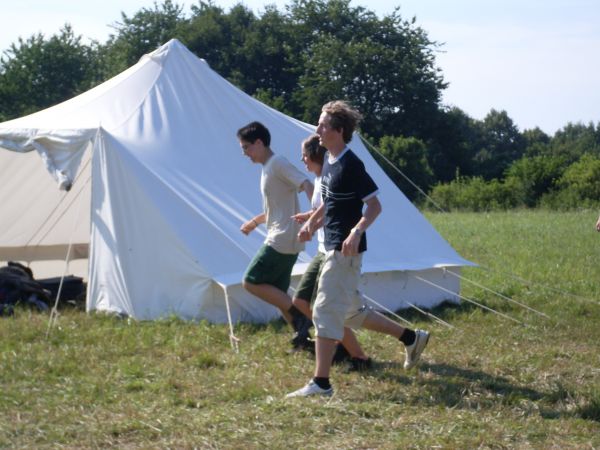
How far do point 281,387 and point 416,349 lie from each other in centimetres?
93

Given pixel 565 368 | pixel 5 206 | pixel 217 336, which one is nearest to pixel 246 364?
pixel 217 336

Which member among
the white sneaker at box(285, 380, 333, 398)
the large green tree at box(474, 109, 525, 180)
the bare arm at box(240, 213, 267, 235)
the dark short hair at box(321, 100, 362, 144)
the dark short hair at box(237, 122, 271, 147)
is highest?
the large green tree at box(474, 109, 525, 180)

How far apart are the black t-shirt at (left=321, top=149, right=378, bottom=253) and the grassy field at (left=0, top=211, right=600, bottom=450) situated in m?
0.87

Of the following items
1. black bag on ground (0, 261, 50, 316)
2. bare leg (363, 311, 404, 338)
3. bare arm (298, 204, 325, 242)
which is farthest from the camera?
black bag on ground (0, 261, 50, 316)

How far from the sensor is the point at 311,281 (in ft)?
19.2

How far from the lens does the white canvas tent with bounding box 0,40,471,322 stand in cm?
748

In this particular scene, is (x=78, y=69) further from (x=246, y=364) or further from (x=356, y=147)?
(x=246, y=364)

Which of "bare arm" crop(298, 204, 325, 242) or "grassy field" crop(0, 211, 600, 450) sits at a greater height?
A: "bare arm" crop(298, 204, 325, 242)

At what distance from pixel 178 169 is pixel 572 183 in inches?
912

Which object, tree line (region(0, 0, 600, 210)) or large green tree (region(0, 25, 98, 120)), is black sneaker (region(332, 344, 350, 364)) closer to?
tree line (region(0, 0, 600, 210))

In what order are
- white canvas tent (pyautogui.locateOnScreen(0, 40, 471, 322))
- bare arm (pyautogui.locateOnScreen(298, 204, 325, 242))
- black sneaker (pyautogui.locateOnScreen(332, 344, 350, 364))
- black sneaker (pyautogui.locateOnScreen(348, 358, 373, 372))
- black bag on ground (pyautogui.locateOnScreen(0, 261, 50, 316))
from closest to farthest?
bare arm (pyautogui.locateOnScreen(298, 204, 325, 242)), black sneaker (pyautogui.locateOnScreen(348, 358, 373, 372)), black sneaker (pyautogui.locateOnScreen(332, 344, 350, 364)), white canvas tent (pyautogui.locateOnScreen(0, 40, 471, 322)), black bag on ground (pyautogui.locateOnScreen(0, 261, 50, 316))

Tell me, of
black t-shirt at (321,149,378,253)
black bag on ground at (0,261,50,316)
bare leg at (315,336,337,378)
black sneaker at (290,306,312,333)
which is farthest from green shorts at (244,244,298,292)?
black bag on ground at (0,261,50,316)

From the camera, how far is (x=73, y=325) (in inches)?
280

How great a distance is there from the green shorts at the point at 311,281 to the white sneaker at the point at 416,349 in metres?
0.66
